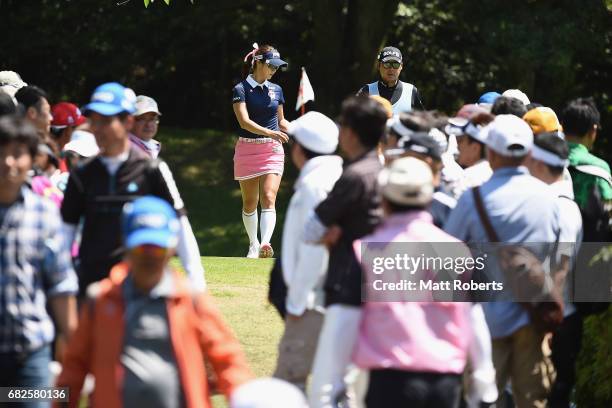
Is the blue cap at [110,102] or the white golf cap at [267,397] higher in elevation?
the blue cap at [110,102]

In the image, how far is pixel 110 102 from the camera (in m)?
6.91

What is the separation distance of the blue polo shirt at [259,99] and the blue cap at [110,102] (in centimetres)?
552

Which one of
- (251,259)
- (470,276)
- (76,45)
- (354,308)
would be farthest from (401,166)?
(76,45)

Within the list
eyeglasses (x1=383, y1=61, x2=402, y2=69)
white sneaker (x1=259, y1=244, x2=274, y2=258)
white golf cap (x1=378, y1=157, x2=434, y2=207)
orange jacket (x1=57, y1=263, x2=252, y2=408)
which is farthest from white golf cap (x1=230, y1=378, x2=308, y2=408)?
white sneaker (x1=259, y1=244, x2=274, y2=258)

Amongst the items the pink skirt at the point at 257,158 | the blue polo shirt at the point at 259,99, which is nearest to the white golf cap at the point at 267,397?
the blue polo shirt at the point at 259,99

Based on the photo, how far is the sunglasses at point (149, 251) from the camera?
527 centimetres

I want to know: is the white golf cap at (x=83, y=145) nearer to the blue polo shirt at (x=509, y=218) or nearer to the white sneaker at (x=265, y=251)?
the blue polo shirt at (x=509, y=218)

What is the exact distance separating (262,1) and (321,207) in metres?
17.2

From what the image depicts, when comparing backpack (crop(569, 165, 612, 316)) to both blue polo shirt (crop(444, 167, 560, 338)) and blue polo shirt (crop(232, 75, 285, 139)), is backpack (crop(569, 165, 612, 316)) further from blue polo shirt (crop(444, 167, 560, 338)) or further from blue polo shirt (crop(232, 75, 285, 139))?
blue polo shirt (crop(232, 75, 285, 139))

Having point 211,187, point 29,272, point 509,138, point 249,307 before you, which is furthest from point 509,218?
point 211,187

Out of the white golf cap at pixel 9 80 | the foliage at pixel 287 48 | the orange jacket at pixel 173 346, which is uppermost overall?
the foliage at pixel 287 48

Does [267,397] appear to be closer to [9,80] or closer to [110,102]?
[110,102]

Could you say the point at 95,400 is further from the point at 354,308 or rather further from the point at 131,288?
the point at 354,308

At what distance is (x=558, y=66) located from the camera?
19.4m
